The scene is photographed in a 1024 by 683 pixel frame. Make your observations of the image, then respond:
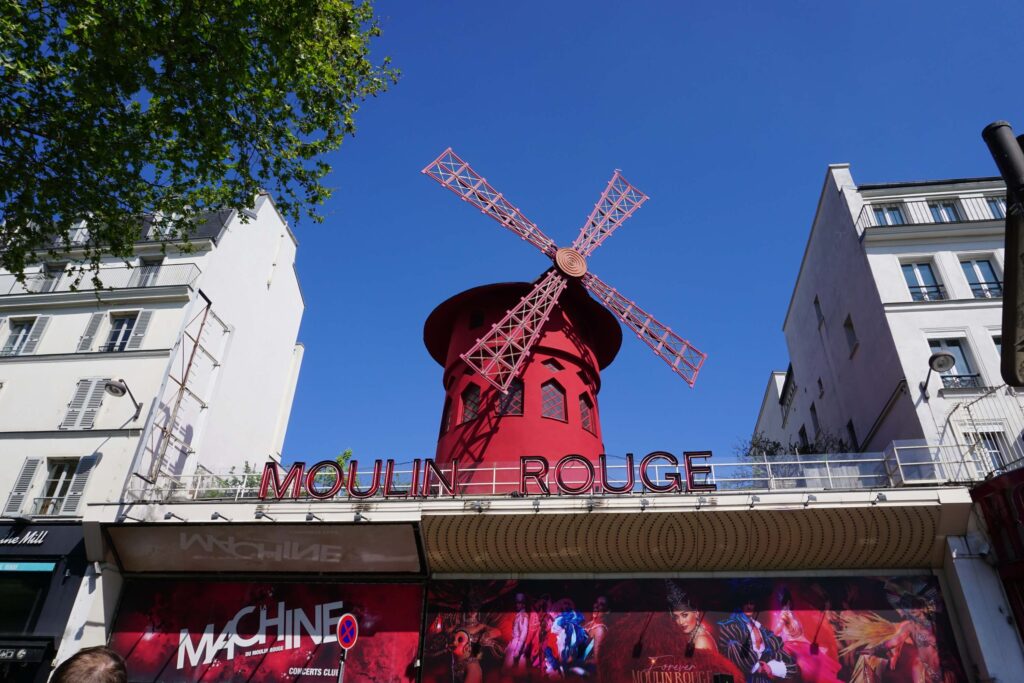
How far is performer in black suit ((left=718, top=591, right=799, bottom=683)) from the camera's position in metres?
10.2

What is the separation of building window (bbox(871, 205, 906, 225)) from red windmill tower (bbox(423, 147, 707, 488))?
4623 millimetres

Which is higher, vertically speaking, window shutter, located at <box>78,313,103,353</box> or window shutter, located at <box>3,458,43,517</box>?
window shutter, located at <box>78,313,103,353</box>

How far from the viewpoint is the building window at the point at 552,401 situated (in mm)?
13750

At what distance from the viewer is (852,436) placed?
49.5ft

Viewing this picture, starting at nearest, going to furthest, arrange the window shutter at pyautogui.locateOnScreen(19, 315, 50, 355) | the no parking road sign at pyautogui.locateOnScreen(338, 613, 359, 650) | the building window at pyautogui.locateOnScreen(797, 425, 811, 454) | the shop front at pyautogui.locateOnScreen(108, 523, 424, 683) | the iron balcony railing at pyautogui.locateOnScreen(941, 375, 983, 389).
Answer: the no parking road sign at pyautogui.locateOnScreen(338, 613, 359, 650) < the shop front at pyautogui.locateOnScreen(108, 523, 424, 683) < the iron balcony railing at pyautogui.locateOnScreen(941, 375, 983, 389) < the window shutter at pyautogui.locateOnScreen(19, 315, 50, 355) < the building window at pyautogui.locateOnScreen(797, 425, 811, 454)

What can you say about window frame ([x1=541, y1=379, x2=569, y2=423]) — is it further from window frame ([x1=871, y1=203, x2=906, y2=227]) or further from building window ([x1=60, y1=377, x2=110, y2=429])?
building window ([x1=60, y1=377, x2=110, y2=429])

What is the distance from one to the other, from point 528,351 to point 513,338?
0.49m

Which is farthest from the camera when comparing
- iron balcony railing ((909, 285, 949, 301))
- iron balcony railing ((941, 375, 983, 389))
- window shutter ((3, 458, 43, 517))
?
iron balcony railing ((909, 285, 949, 301))

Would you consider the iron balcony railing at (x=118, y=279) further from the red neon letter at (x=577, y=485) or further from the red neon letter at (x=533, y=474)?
the red neon letter at (x=577, y=485)

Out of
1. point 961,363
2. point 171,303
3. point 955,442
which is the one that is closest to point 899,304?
point 961,363

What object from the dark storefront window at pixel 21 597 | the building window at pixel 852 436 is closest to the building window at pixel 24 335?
the dark storefront window at pixel 21 597

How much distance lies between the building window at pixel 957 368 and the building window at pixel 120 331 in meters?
15.1

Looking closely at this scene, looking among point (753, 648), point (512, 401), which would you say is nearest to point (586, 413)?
point (512, 401)

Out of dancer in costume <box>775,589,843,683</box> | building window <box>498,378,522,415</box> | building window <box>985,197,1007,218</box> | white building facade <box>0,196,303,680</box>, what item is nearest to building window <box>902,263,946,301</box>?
building window <box>985,197,1007,218</box>
